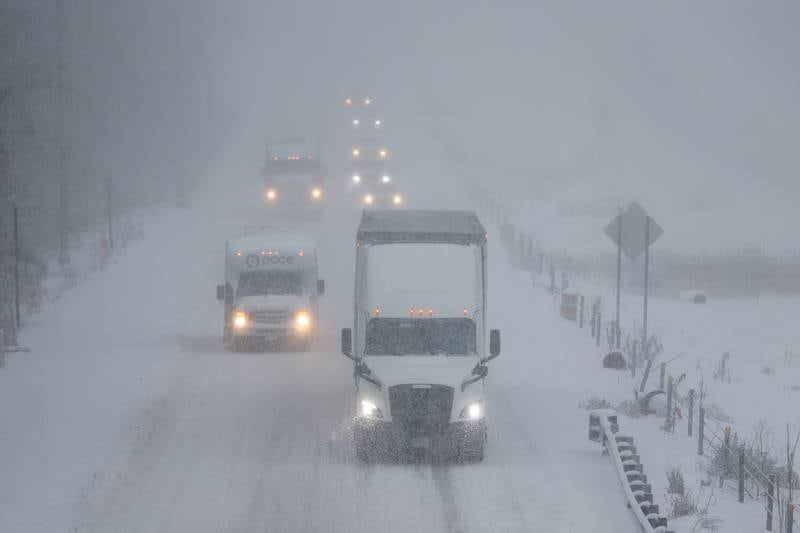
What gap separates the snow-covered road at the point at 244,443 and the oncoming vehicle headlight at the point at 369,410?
0.81m

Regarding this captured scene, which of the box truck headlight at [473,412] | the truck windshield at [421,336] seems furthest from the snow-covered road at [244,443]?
the truck windshield at [421,336]

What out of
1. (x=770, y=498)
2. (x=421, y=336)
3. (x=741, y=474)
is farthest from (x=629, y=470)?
(x=421, y=336)

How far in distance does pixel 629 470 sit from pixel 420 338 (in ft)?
13.8

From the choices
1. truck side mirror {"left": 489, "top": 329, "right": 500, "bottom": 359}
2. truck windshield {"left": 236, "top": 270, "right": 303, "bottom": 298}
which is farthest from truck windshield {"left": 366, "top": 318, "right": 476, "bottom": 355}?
truck windshield {"left": 236, "top": 270, "right": 303, "bottom": 298}

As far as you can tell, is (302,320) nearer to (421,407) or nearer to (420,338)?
(420,338)

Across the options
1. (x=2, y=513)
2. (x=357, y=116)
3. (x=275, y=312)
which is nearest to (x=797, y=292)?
(x=275, y=312)

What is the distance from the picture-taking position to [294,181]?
49.3 metres

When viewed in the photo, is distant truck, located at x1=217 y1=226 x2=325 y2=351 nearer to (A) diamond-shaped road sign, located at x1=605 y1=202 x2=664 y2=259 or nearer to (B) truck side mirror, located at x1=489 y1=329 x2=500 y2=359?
(A) diamond-shaped road sign, located at x1=605 y1=202 x2=664 y2=259

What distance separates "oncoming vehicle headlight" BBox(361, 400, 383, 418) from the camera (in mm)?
17156

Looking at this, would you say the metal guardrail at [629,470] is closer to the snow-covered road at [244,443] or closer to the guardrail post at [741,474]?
the snow-covered road at [244,443]

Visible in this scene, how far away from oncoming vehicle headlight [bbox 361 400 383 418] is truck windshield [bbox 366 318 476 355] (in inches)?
42.2

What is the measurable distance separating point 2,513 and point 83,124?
156 feet

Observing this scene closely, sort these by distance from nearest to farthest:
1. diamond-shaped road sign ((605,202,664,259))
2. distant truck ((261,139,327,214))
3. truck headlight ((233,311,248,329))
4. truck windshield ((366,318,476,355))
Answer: truck windshield ((366,318,476,355)) < diamond-shaped road sign ((605,202,664,259)) < truck headlight ((233,311,248,329)) < distant truck ((261,139,327,214))

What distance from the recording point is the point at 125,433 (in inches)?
749
